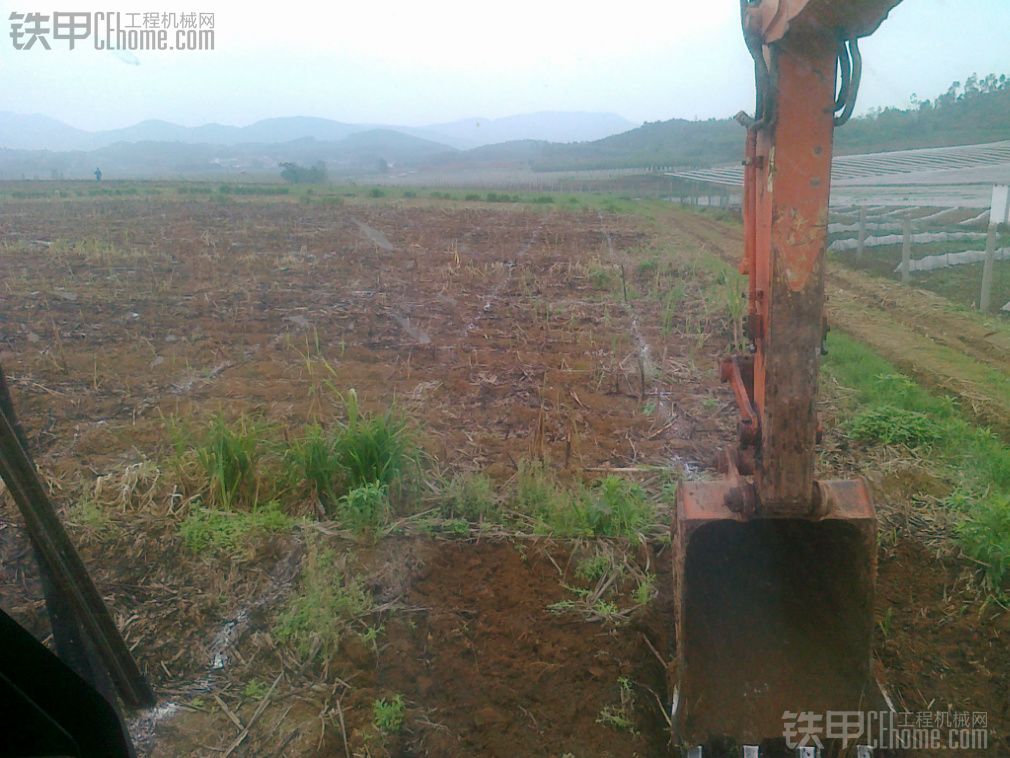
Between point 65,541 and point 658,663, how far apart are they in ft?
7.06

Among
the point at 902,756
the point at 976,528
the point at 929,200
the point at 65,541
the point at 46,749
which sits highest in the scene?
the point at 929,200

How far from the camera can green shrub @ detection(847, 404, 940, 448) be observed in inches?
200

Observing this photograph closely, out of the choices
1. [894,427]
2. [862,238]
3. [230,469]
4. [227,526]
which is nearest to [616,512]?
[227,526]

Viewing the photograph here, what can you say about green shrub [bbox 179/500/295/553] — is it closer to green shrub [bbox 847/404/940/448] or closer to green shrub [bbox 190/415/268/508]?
green shrub [bbox 190/415/268/508]

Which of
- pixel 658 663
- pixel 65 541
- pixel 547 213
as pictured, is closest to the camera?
pixel 65 541

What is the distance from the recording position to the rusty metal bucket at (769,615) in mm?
2467

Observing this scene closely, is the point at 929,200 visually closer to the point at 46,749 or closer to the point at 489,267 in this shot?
the point at 489,267

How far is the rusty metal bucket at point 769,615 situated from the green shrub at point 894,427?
Answer: 289cm

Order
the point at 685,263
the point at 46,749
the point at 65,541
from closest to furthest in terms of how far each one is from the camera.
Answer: the point at 46,749 < the point at 65,541 < the point at 685,263

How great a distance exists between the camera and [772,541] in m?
2.50

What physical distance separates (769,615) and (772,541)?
246 mm

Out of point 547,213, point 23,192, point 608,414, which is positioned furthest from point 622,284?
point 23,192

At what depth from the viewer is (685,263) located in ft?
41.0

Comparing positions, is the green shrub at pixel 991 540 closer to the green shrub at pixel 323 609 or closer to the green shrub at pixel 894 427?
the green shrub at pixel 894 427
